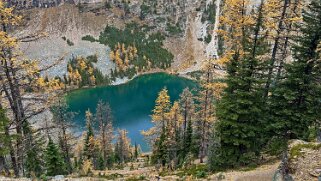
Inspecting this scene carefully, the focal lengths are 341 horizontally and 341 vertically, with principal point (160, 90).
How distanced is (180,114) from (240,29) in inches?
1174

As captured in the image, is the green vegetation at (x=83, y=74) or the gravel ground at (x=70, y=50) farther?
the gravel ground at (x=70, y=50)

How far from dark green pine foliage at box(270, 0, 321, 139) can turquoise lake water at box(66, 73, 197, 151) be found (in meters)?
75.5

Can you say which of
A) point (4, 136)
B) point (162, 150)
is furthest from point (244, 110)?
point (162, 150)

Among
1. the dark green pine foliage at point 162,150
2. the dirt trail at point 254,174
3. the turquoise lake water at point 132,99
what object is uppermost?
the dirt trail at point 254,174

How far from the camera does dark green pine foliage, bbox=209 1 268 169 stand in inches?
981

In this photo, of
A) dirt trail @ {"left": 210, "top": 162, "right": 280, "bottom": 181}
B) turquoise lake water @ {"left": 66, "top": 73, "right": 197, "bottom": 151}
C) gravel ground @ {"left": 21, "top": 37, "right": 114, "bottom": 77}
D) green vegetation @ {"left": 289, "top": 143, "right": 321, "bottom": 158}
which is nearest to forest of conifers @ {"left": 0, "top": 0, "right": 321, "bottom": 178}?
dirt trail @ {"left": 210, "top": 162, "right": 280, "bottom": 181}

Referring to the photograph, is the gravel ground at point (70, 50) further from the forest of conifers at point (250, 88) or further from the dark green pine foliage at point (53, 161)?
the forest of conifers at point (250, 88)

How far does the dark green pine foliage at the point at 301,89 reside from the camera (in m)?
21.8

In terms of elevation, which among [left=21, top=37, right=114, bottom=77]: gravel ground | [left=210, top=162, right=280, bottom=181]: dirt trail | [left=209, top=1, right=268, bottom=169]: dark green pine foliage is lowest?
[left=21, top=37, right=114, bottom=77]: gravel ground

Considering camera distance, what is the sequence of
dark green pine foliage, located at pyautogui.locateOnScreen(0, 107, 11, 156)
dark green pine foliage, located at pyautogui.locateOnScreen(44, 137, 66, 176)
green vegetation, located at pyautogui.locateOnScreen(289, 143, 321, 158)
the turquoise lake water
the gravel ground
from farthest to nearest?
the gravel ground < the turquoise lake water < dark green pine foliage, located at pyautogui.locateOnScreen(44, 137, 66, 176) < dark green pine foliage, located at pyautogui.locateOnScreen(0, 107, 11, 156) < green vegetation, located at pyautogui.locateOnScreen(289, 143, 321, 158)

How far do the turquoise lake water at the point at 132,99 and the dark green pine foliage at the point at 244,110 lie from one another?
237 ft

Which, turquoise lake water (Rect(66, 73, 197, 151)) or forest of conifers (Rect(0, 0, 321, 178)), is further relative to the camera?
turquoise lake water (Rect(66, 73, 197, 151))

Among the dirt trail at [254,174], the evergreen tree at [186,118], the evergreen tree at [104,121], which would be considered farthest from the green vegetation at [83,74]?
the dirt trail at [254,174]

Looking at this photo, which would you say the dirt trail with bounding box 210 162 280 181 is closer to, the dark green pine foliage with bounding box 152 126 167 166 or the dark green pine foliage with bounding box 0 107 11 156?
the dark green pine foliage with bounding box 0 107 11 156
